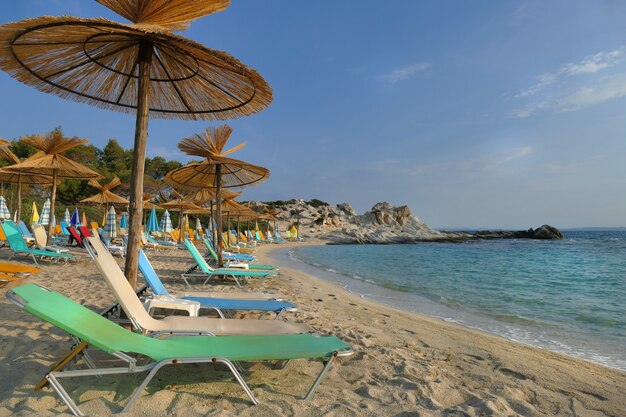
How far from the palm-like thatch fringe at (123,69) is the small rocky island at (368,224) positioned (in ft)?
138

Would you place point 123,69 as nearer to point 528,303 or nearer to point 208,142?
point 208,142

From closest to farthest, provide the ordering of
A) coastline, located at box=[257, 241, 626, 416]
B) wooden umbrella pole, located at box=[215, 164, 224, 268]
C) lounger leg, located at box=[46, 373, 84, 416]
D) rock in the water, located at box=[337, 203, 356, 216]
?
lounger leg, located at box=[46, 373, 84, 416] → coastline, located at box=[257, 241, 626, 416] → wooden umbrella pole, located at box=[215, 164, 224, 268] → rock in the water, located at box=[337, 203, 356, 216]

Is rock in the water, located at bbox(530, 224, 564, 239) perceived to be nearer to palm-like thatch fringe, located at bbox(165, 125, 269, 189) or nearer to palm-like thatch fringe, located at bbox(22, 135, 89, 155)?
palm-like thatch fringe, located at bbox(165, 125, 269, 189)

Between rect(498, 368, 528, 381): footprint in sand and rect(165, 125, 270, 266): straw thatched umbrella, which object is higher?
rect(165, 125, 270, 266): straw thatched umbrella

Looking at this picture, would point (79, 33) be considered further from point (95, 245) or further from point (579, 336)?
point (579, 336)

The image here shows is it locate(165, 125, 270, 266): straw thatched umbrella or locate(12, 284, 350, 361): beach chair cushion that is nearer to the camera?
locate(12, 284, 350, 361): beach chair cushion

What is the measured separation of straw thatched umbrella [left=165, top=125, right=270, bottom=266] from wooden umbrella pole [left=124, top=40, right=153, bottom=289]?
150 inches

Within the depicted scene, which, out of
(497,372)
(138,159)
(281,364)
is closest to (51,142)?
(138,159)

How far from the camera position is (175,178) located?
870cm

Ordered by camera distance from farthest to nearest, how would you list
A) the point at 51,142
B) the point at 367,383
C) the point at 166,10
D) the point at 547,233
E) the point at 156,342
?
1. the point at 547,233
2. the point at 51,142
3. the point at 166,10
4. the point at 367,383
5. the point at 156,342

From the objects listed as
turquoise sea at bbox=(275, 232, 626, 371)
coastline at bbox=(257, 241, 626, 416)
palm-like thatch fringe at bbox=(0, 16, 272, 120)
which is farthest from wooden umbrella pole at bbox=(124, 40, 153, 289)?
turquoise sea at bbox=(275, 232, 626, 371)

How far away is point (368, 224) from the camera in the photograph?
61.9 m

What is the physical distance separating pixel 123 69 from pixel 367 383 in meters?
3.85

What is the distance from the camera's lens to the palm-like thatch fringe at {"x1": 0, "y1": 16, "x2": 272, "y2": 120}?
2.94 m
